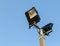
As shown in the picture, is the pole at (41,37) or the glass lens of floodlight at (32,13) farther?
the glass lens of floodlight at (32,13)

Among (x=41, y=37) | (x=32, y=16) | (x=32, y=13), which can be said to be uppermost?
(x=32, y=13)

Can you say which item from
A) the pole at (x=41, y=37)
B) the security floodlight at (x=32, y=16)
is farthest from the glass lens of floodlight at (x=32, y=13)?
the pole at (x=41, y=37)

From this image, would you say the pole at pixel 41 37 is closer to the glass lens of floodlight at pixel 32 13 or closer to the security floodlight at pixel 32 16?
the security floodlight at pixel 32 16

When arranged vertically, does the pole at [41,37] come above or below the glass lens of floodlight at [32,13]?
below

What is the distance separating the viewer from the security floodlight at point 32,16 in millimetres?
9336

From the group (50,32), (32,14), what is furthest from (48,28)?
(32,14)

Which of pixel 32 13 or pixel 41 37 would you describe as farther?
pixel 32 13

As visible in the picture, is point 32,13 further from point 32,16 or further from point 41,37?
point 41,37

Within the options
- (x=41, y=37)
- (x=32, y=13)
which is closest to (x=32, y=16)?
(x=32, y=13)

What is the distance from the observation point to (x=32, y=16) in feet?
31.1

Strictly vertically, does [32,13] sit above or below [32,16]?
above

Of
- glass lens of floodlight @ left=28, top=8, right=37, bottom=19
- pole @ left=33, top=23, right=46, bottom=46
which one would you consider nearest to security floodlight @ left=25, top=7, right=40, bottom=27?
glass lens of floodlight @ left=28, top=8, right=37, bottom=19

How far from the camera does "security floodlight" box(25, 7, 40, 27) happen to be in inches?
368

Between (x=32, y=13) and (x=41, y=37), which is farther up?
(x=32, y=13)
